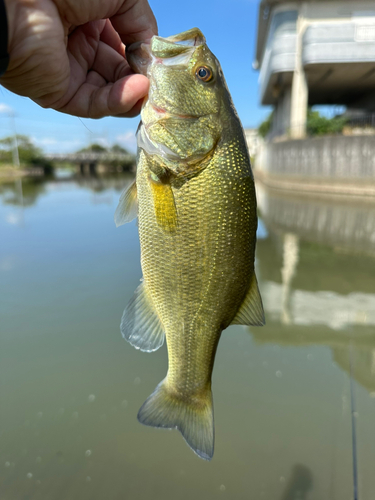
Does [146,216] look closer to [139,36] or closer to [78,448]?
[139,36]

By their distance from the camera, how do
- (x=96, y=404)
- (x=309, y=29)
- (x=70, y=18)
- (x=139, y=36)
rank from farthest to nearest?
1. (x=309, y=29)
2. (x=96, y=404)
3. (x=139, y=36)
4. (x=70, y=18)

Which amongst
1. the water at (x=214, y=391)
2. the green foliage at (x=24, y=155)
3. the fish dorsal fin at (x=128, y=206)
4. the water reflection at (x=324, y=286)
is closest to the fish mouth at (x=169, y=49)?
the fish dorsal fin at (x=128, y=206)

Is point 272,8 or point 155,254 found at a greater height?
point 272,8

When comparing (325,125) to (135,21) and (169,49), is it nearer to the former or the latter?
(135,21)

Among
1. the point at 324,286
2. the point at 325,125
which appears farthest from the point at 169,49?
the point at 325,125

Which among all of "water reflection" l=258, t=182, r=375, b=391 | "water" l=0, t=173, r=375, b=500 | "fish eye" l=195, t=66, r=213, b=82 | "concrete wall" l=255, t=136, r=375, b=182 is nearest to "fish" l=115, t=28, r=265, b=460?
"fish eye" l=195, t=66, r=213, b=82

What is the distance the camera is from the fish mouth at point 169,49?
1754 millimetres

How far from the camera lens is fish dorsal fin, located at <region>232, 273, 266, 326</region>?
1.79m

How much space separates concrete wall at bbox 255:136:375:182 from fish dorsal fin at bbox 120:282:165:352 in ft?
56.8

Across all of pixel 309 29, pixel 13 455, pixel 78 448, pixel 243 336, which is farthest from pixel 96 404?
pixel 309 29

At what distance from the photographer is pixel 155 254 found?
1.76 metres

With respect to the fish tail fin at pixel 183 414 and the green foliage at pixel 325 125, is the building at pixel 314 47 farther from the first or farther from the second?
the fish tail fin at pixel 183 414

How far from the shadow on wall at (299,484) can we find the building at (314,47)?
22.1 m

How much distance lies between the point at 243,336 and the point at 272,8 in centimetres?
2659
